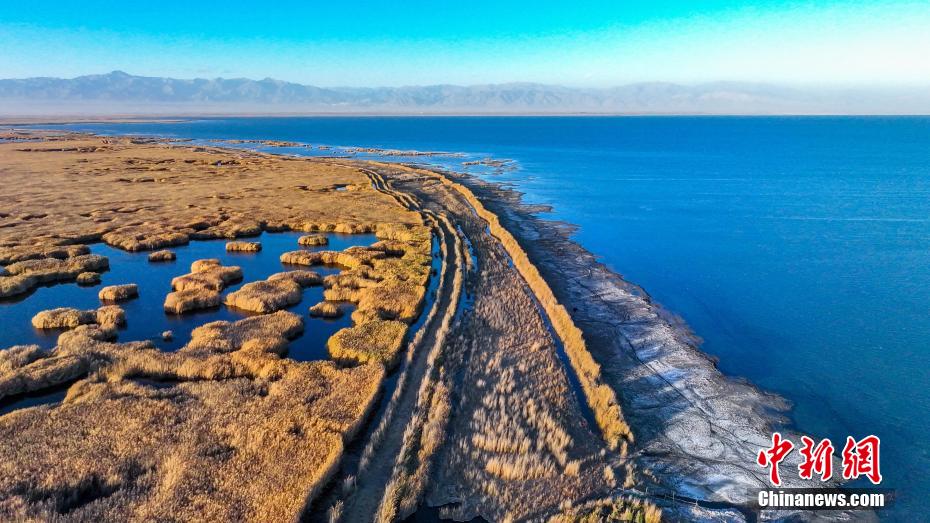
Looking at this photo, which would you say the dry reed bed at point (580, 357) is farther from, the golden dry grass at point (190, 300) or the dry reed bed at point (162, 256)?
the dry reed bed at point (162, 256)

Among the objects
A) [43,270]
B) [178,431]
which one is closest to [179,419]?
[178,431]

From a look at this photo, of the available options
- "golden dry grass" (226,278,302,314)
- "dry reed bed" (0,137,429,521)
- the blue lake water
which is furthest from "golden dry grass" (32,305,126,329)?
the blue lake water

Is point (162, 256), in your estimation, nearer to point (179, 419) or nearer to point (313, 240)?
point (313, 240)

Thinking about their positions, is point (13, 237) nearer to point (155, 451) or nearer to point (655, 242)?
point (155, 451)

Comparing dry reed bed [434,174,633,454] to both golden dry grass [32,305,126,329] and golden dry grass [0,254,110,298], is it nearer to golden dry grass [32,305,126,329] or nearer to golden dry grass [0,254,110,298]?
golden dry grass [32,305,126,329]

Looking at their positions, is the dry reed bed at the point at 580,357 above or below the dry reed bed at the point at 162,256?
below

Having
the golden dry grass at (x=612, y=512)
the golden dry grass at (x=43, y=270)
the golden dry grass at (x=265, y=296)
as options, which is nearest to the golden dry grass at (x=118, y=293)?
the golden dry grass at (x=43, y=270)

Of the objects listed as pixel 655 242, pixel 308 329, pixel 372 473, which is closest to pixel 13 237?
pixel 308 329
